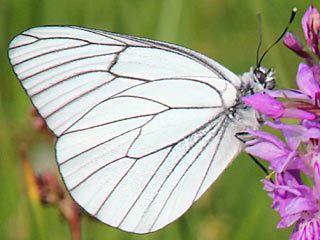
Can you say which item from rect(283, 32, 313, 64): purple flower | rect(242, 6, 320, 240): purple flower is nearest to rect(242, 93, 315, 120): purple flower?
rect(242, 6, 320, 240): purple flower

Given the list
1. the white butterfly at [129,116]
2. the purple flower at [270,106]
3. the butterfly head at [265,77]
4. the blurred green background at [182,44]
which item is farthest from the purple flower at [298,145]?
the blurred green background at [182,44]

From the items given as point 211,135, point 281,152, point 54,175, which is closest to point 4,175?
point 54,175

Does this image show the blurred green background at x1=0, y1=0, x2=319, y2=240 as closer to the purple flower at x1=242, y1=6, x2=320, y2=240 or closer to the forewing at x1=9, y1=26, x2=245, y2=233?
the forewing at x1=9, y1=26, x2=245, y2=233

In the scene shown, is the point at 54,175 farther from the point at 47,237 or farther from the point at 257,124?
the point at 257,124

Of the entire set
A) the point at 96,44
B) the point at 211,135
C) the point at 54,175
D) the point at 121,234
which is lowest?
the point at 121,234

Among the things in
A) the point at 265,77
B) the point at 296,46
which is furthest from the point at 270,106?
the point at 265,77

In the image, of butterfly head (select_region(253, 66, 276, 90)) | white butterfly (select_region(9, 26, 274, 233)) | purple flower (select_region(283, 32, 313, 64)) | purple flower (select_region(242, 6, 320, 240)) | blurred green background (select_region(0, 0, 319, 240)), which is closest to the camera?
purple flower (select_region(242, 6, 320, 240))

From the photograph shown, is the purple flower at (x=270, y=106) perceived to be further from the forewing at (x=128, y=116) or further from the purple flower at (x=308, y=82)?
the forewing at (x=128, y=116)
